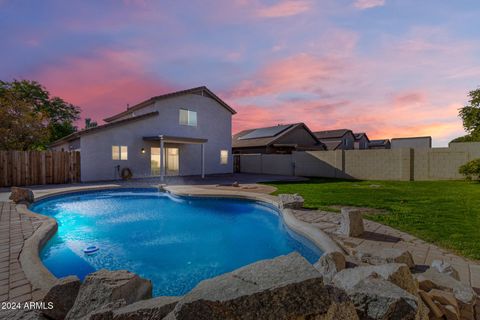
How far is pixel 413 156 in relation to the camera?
1535 cm

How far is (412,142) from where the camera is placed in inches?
1372

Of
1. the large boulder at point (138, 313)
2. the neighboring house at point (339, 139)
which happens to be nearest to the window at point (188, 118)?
the large boulder at point (138, 313)

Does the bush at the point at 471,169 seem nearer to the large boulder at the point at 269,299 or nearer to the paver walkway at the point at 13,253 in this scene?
the large boulder at the point at 269,299

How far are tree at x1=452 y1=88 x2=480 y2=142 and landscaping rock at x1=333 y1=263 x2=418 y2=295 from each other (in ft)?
86.3

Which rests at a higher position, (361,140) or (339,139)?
(361,140)

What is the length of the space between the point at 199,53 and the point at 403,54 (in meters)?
9.12

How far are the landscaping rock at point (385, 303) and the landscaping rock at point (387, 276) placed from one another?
0.75 feet

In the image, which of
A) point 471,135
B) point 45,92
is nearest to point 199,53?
point 45,92

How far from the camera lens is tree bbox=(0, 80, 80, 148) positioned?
65.5ft

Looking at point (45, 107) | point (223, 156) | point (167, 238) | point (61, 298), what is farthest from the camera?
point (45, 107)

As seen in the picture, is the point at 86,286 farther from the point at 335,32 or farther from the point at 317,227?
the point at 335,32

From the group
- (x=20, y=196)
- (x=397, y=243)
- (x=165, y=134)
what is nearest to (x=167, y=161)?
(x=165, y=134)

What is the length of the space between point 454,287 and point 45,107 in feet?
106

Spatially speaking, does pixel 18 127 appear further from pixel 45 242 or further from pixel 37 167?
pixel 45 242
